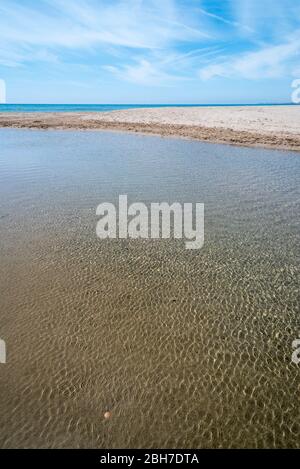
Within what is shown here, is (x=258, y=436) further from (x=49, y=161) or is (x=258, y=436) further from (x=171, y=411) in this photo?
(x=49, y=161)

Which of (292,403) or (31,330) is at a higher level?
(31,330)

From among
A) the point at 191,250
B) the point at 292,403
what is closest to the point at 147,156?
A: the point at 191,250

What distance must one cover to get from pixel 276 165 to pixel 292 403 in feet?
45.4

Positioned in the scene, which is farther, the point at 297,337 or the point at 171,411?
the point at 297,337

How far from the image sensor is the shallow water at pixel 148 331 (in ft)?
11.3

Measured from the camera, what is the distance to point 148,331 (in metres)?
4.69

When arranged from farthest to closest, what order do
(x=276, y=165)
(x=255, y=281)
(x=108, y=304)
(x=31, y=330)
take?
(x=276, y=165), (x=255, y=281), (x=108, y=304), (x=31, y=330)

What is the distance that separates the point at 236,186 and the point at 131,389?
9.77 meters

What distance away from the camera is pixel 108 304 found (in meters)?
5.22

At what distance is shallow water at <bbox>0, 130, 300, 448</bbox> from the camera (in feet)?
11.3

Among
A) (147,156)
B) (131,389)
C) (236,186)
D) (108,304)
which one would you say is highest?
(147,156)

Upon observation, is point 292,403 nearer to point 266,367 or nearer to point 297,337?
point 266,367
